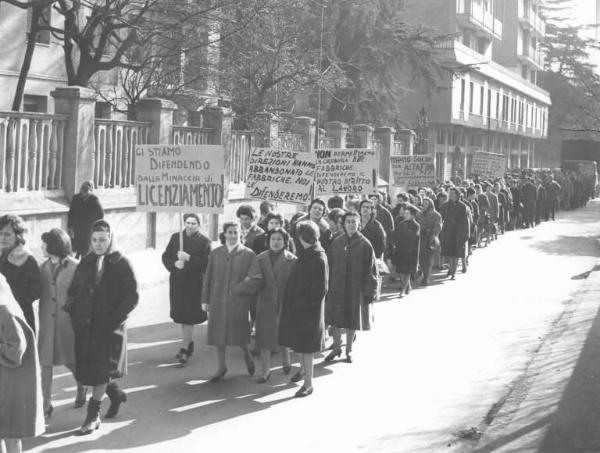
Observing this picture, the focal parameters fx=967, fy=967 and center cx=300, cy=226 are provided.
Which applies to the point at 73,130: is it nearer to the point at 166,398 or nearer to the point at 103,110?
the point at 166,398

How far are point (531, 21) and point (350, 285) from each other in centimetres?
7452

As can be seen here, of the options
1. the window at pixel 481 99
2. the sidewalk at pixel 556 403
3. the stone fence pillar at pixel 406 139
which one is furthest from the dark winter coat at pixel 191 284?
the window at pixel 481 99

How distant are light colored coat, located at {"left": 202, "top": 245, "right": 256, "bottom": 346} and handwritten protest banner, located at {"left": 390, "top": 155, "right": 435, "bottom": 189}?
13.4m

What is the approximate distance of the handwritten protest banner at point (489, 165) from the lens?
32562mm

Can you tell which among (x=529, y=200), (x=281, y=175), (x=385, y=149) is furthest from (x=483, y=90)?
(x=281, y=175)

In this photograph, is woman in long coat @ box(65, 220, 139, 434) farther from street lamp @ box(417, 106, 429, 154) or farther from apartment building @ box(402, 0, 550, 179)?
apartment building @ box(402, 0, 550, 179)

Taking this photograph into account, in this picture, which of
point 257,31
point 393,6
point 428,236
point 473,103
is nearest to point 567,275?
point 428,236

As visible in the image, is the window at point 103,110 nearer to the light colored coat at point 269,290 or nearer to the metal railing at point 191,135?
the metal railing at point 191,135

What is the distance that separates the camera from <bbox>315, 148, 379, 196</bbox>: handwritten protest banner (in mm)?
16750

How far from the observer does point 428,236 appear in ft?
57.7

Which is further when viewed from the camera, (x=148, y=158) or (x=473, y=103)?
(x=473, y=103)

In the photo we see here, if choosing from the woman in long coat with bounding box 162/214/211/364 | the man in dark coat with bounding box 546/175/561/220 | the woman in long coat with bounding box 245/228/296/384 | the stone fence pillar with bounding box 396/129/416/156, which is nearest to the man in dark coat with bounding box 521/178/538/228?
the man in dark coat with bounding box 546/175/561/220

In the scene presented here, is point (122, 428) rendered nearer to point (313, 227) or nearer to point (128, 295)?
point (128, 295)

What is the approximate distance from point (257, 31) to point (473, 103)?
33408 millimetres
